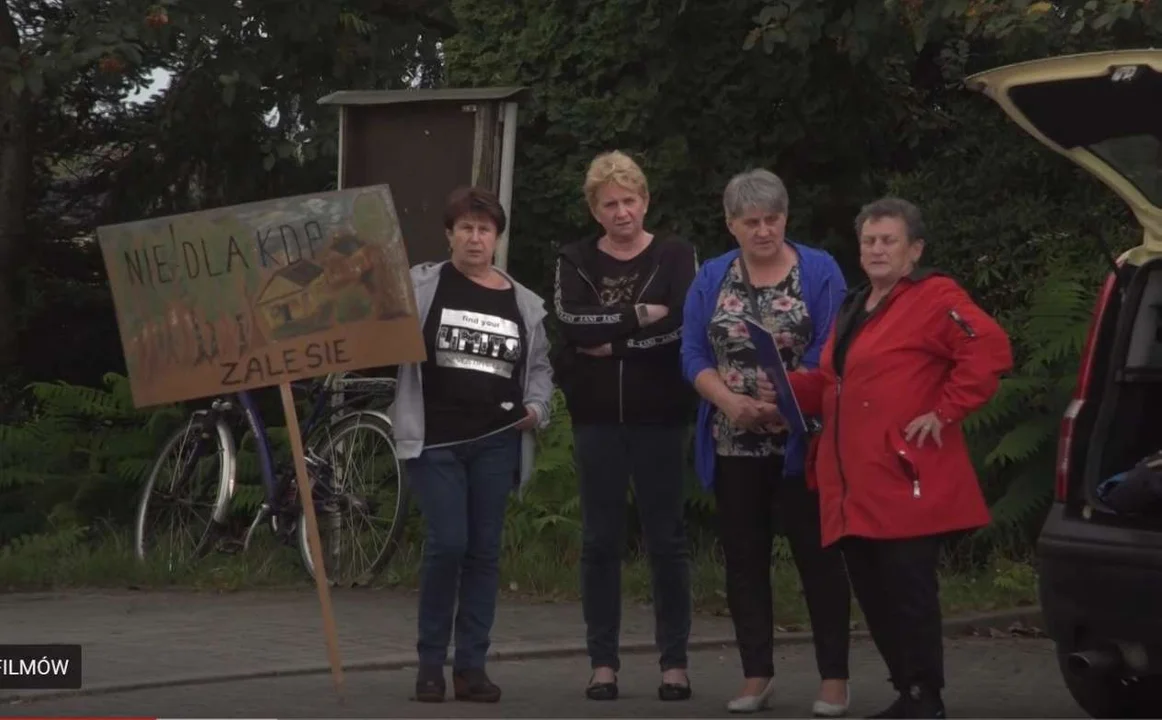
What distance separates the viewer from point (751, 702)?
8.03 m

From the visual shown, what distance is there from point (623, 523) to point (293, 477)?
3744 mm

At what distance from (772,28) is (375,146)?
2260mm

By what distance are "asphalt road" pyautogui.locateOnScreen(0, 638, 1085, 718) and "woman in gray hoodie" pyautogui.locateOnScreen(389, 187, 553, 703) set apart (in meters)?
0.29

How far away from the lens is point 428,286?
8.34m

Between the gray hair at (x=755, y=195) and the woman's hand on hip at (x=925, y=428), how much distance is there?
3.38ft

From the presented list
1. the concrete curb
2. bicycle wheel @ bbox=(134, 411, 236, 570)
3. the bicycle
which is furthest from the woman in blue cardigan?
bicycle wheel @ bbox=(134, 411, 236, 570)

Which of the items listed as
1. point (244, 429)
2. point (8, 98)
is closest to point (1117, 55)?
point (244, 429)

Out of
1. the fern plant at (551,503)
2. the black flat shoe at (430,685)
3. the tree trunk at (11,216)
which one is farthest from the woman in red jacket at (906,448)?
the tree trunk at (11,216)

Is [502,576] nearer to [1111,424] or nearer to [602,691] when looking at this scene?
[602,691]

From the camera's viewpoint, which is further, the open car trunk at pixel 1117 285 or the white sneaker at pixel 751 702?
the white sneaker at pixel 751 702

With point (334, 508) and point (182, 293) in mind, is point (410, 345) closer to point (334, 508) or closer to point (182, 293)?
point (182, 293)

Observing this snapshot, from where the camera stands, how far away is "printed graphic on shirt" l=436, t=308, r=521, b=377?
8.27 m

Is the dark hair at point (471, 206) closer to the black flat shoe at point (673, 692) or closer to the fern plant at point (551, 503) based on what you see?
the black flat shoe at point (673, 692)

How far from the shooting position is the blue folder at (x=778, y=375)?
7.69 m
